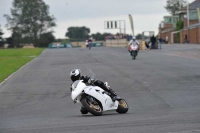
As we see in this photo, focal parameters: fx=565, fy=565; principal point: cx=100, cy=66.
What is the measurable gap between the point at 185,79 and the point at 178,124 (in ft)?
45.3

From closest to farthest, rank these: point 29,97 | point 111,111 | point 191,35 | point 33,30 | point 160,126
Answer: point 160,126
point 111,111
point 29,97
point 191,35
point 33,30

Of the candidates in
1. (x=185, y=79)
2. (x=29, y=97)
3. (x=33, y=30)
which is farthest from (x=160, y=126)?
(x=33, y=30)

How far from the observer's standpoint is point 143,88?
834 inches

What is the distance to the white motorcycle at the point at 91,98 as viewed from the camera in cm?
1323

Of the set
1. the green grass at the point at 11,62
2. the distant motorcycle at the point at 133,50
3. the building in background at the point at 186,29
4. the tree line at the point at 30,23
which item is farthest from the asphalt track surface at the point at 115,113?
the tree line at the point at 30,23

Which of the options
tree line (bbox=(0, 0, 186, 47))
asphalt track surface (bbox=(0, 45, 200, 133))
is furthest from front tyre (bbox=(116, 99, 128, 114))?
tree line (bbox=(0, 0, 186, 47))

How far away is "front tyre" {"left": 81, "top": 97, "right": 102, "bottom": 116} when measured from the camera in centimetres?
1323

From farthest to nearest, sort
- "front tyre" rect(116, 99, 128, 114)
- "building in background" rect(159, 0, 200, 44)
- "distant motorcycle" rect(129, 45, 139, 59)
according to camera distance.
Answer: "building in background" rect(159, 0, 200, 44)
"distant motorcycle" rect(129, 45, 139, 59)
"front tyre" rect(116, 99, 128, 114)

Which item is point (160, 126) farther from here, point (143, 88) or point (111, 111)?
point (143, 88)

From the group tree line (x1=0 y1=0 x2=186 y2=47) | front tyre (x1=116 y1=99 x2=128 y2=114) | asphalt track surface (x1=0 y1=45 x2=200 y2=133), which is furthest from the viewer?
tree line (x1=0 y1=0 x2=186 y2=47)

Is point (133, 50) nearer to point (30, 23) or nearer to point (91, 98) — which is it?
point (91, 98)

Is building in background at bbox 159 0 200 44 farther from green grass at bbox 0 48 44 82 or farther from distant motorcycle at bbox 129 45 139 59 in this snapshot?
distant motorcycle at bbox 129 45 139 59

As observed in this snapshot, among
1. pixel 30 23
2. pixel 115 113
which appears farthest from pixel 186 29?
pixel 115 113

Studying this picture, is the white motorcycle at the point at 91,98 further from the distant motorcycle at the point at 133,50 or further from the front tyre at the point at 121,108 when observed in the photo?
the distant motorcycle at the point at 133,50
